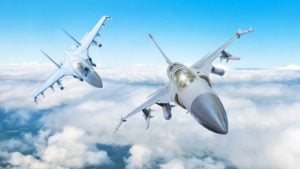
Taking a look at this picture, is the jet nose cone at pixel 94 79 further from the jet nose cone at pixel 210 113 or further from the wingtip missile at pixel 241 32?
the jet nose cone at pixel 210 113

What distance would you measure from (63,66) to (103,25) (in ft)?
42.4

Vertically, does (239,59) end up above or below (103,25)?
below

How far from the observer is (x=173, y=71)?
90.3ft

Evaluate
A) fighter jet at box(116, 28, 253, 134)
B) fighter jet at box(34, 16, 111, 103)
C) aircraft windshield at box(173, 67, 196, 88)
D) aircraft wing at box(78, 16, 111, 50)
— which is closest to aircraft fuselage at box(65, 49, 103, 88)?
fighter jet at box(34, 16, 111, 103)

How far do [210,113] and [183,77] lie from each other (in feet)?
19.1

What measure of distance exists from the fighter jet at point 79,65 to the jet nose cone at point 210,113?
28.5m

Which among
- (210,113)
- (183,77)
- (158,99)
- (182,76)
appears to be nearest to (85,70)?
(158,99)

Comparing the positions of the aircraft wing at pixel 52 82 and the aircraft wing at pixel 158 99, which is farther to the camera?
the aircraft wing at pixel 52 82

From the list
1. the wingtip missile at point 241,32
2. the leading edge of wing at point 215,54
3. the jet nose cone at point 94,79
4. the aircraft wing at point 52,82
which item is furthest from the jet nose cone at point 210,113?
the aircraft wing at point 52,82

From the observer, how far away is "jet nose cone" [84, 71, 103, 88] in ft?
155

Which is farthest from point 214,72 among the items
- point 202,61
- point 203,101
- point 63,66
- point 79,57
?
point 63,66

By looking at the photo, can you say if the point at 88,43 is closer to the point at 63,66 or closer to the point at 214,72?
the point at 63,66

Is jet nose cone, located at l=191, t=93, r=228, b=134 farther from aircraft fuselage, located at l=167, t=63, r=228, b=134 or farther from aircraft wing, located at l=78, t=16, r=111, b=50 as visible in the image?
aircraft wing, located at l=78, t=16, r=111, b=50

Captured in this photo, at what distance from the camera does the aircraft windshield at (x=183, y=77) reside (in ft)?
78.2
